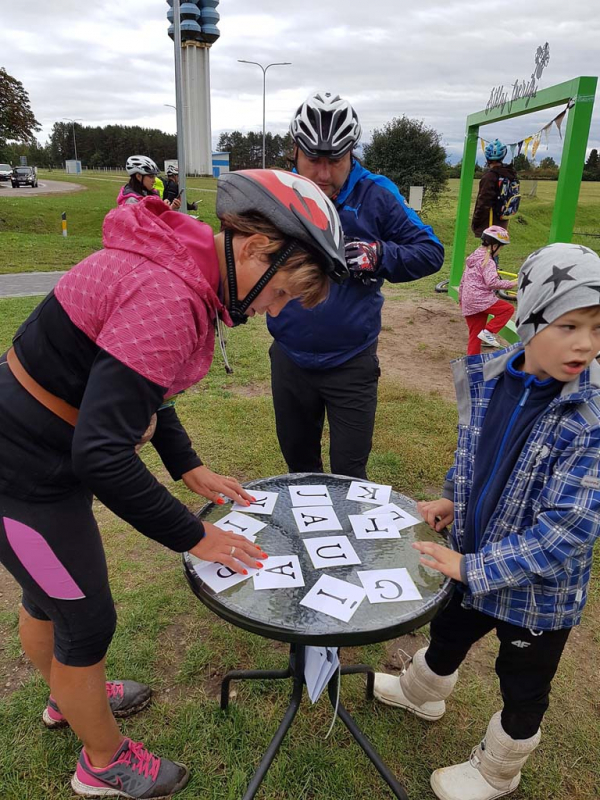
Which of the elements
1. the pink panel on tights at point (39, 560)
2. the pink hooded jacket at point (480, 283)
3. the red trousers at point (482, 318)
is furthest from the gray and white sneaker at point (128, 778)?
the pink hooded jacket at point (480, 283)

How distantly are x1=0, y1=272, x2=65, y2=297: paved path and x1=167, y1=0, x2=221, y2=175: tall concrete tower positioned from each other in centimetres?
4200

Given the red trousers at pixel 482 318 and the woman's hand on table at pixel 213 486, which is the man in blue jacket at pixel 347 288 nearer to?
the woman's hand on table at pixel 213 486

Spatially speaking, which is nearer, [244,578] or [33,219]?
[244,578]

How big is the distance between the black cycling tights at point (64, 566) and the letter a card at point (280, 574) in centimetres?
45

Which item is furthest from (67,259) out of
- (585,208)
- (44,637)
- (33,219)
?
(585,208)

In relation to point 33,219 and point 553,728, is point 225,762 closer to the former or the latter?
point 553,728

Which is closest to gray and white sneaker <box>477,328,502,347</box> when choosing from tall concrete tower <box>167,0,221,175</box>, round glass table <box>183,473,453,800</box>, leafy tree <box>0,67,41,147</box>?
round glass table <box>183,473,453,800</box>

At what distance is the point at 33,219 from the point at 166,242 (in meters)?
19.9

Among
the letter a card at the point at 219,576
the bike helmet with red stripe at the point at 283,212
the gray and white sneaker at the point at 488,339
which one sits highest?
the bike helmet with red stripe at the point at 283,212

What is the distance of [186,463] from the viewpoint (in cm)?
186

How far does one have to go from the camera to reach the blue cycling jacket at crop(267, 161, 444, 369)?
2.40 metres

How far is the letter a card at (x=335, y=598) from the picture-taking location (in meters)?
1.39

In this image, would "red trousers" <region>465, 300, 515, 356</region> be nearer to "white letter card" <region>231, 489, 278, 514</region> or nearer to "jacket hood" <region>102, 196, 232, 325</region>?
"white letter card" <region>231, 489, 278, 514</region>

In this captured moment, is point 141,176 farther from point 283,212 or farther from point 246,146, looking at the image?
point 246,146
